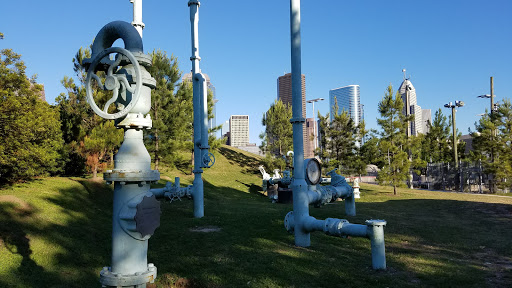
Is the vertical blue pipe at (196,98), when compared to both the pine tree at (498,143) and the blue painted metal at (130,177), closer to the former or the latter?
the blue painted metal at (130,177)

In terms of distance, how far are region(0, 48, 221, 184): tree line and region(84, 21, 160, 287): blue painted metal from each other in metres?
9.09

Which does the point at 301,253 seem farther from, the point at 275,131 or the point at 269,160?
the point at 275,131

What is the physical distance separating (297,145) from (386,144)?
60.8 feet

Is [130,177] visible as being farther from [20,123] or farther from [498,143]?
[498,143]

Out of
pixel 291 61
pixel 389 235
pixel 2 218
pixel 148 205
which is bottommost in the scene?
pixel 389 235

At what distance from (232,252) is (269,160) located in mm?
24837

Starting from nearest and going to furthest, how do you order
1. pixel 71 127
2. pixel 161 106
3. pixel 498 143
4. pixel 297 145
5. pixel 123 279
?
pixel 123 279
pixel 297 145
pixel 71 127
pixel 161 106
pixel 498 143

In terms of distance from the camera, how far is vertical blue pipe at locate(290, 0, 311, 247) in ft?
24.7

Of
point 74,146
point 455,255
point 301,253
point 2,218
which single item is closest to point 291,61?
point 301,253

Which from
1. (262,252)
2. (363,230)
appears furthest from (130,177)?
(262,252)

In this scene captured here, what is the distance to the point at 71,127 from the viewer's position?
17562 millimetres

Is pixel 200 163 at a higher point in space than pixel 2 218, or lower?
higher

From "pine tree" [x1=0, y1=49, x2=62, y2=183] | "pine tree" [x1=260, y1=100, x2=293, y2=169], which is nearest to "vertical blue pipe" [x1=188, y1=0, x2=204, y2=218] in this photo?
"pine tree" [x1=0, y1=49, x2=62, y2=183]

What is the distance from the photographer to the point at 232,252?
7.23m
